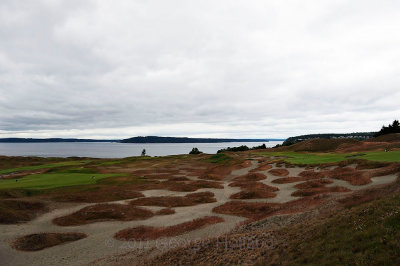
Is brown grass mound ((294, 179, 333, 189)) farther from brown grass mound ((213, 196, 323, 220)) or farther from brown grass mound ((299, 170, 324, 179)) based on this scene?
brown grass mound ((213, 196, 323, 220))

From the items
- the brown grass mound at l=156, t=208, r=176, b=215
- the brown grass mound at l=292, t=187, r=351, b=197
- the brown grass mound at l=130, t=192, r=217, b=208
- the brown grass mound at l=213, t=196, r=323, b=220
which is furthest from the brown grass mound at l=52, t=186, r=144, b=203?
the brown grass mound at l=292, t=187, r=351, b=197

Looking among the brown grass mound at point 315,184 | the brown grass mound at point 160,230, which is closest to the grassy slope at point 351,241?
the brown grass mound at point 160,230

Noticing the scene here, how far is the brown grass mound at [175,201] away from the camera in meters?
30.2

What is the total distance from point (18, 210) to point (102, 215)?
1033cm

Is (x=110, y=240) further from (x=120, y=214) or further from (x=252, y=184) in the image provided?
(x=252, y=184)

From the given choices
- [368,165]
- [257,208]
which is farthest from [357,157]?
[257,208]

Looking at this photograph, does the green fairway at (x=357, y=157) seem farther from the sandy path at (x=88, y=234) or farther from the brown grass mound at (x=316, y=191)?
the sandy path at (x=88, y=234)

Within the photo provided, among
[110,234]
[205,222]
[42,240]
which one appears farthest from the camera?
[205,222]

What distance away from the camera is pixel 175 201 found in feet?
102

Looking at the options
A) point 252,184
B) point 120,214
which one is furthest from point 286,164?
point 120,214

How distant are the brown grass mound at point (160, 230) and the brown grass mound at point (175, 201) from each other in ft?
26.4

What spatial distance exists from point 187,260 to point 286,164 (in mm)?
50858

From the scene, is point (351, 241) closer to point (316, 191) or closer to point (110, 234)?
point (110, 234)

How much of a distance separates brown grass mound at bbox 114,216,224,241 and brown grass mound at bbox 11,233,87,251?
4.34 m
